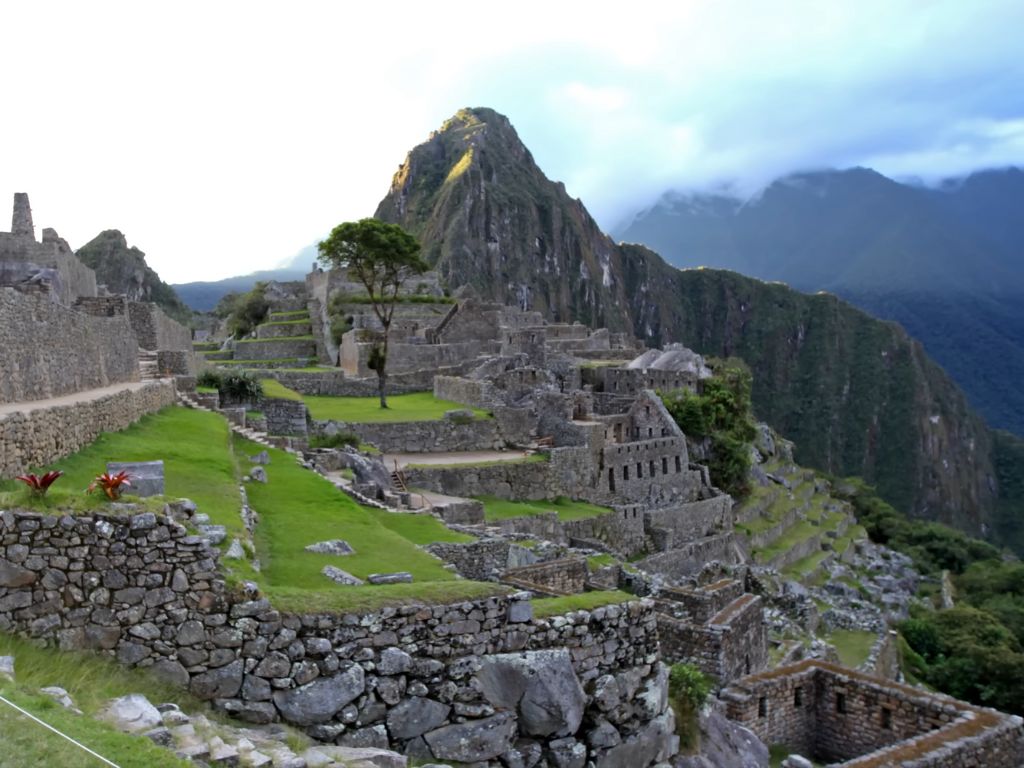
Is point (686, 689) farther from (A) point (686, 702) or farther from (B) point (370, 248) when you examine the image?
(B) point (370, 248)

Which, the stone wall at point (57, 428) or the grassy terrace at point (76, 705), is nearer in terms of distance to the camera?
the grassy terrace at point (76, 705)

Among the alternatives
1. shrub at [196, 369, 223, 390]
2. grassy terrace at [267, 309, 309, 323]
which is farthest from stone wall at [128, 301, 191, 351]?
grassy terrace at [267, 309, 309, 323]

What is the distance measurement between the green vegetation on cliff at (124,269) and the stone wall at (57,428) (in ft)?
294

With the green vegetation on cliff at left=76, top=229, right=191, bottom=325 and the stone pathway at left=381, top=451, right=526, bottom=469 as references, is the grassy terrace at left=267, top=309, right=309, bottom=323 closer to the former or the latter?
the stone pathway at left=381, top=451, right=526, bottom=469

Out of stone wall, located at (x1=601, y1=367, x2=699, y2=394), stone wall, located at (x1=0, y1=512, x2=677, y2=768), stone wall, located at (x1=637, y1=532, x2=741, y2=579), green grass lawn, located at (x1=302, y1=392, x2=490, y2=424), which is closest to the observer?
stone wall, located at (x1=0, y1=512, x2=677, y2=768)

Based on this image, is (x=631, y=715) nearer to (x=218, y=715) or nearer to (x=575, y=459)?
(x=218, y=715)

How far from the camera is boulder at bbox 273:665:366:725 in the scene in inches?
262

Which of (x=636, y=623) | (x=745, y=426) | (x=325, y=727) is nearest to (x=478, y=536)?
(x=636, y=623)

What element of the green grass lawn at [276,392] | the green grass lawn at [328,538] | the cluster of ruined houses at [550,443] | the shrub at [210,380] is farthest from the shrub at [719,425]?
the green grass lawn at [328,538]

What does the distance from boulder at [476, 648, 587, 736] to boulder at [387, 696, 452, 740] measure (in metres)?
0.42

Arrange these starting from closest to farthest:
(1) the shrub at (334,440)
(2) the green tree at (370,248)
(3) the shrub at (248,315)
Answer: (1) the shrub at (334,440) → (2) the green tree at (370,248) → (3) the shrub at (248,315)

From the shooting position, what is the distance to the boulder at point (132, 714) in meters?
5.48

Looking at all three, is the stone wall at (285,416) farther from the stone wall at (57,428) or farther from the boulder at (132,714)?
the boulder at (132,714)

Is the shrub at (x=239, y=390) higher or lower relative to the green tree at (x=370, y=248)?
lower
